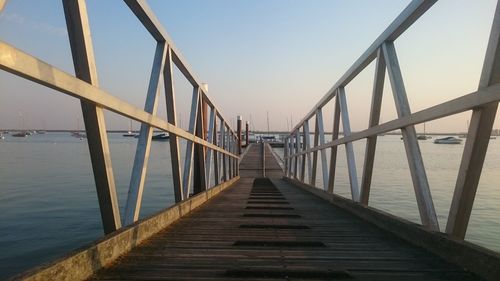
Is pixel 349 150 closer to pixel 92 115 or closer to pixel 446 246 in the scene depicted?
pixel 446 246

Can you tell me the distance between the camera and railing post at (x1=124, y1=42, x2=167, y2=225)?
360 cm

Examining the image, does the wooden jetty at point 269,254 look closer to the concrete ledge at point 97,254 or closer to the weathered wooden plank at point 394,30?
the concrete ledge at point 97,254

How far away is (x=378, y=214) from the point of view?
4.48 m

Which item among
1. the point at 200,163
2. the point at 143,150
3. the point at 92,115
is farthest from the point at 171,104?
the point at 200,163

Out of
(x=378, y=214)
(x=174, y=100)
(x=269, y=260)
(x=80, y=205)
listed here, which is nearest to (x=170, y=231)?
(x=269, y=260)

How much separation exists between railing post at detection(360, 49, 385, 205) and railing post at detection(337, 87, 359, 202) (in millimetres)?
Result: 566

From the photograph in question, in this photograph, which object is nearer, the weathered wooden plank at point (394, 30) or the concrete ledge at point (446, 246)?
the concrete ledge at point (446, 246)

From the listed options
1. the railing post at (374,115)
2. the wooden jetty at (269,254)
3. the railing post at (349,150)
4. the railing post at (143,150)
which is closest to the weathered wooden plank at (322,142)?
the railing post at (349,150)

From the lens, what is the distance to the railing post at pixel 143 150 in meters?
3.60

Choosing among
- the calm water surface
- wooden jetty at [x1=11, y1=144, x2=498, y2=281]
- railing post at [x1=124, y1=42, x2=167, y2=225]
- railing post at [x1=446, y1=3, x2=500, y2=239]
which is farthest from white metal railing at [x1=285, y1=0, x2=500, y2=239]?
the calm water surface

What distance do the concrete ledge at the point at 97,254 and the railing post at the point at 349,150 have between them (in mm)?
2711

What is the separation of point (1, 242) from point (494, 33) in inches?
362

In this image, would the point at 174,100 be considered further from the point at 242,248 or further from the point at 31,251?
the point at 31,251

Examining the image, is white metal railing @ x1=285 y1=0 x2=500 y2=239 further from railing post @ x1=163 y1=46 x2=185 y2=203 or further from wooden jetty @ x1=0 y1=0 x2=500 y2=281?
railing post @ x1=163 y1=46 x2=185 y2=203
